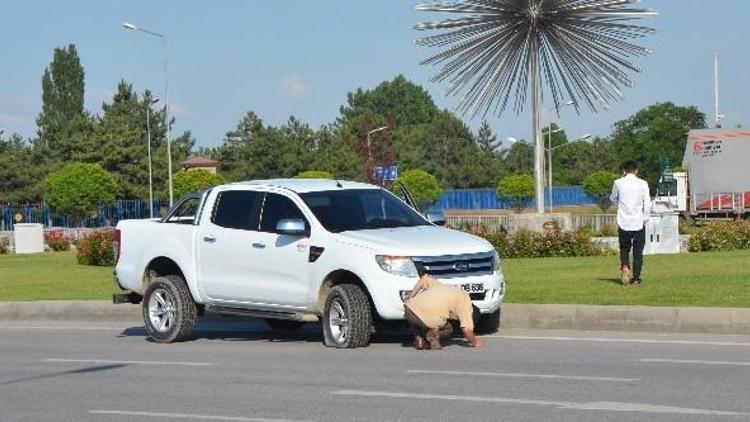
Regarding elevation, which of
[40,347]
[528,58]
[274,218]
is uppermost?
[528,58]

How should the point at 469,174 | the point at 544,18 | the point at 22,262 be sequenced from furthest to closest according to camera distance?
the point at 469,174
the point at 22,262
the point at 544,18

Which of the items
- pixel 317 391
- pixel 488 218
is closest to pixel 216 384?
pixel 317 391

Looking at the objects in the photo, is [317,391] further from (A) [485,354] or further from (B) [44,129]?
(B) [44,129]

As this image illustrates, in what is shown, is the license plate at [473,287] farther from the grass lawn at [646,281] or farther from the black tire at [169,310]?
the black tire at [169,310]

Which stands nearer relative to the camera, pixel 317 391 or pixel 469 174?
pixel 317 391

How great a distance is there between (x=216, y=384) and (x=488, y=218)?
30.9 metres

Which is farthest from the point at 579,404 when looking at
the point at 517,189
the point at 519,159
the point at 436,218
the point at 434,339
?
the point at 519,159

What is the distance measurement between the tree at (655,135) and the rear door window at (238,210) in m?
86.8

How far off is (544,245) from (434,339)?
1489 cm

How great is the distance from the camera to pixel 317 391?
11.8 m

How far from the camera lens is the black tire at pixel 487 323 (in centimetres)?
1597

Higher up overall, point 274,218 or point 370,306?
point 274,218

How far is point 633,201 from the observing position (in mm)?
19016

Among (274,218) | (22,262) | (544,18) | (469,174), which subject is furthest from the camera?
(469,174)
